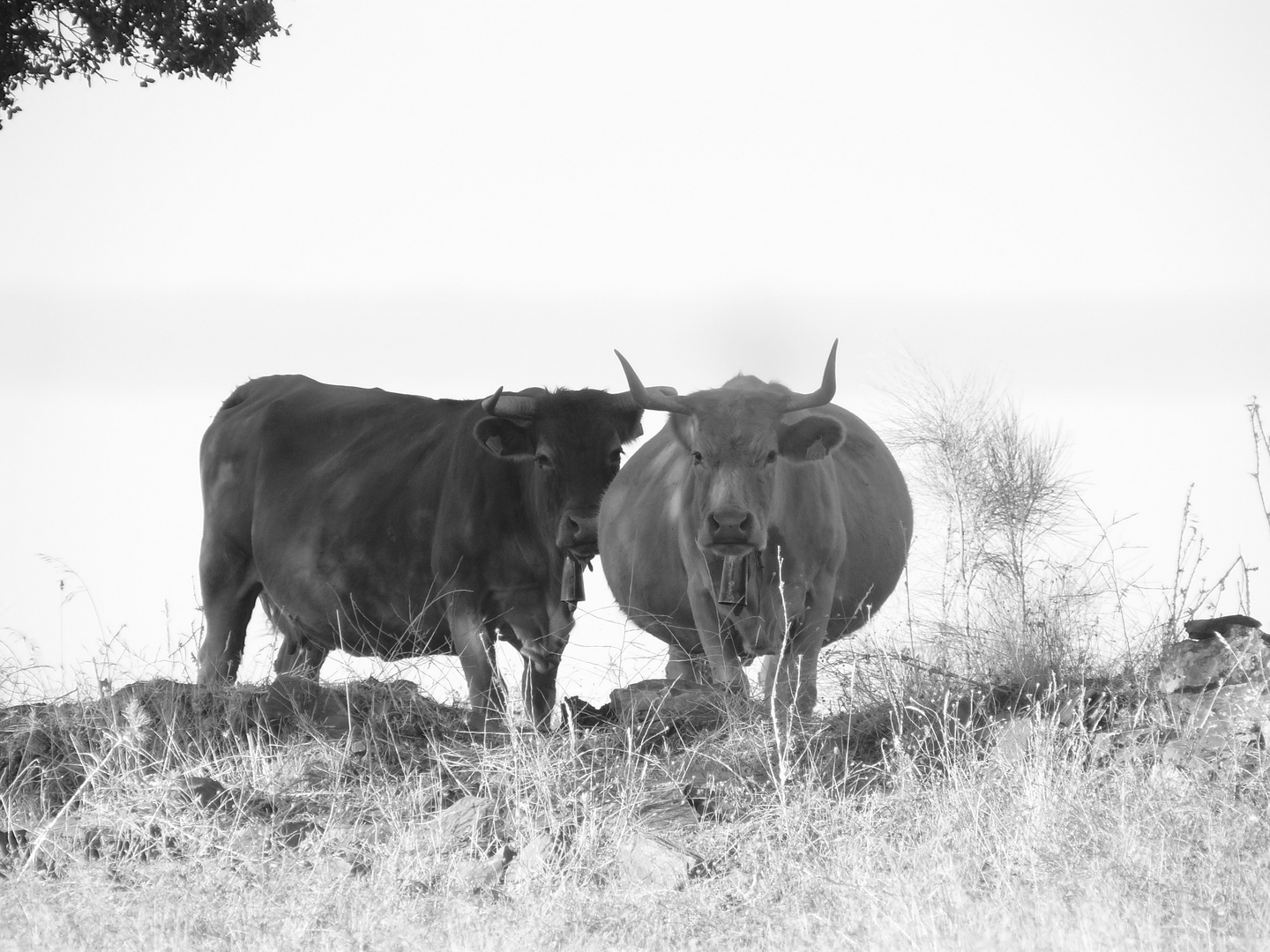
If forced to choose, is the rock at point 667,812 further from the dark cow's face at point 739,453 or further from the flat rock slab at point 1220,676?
the flat rock slab at point 1220,676

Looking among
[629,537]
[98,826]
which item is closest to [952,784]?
[98,826]

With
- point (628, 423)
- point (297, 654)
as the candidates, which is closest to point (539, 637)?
point (628, 423)

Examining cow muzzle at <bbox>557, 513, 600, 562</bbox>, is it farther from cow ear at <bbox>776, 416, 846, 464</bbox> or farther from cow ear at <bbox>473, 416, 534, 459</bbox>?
cow ear at <bbox>776, 416, 846, 464</bbox>

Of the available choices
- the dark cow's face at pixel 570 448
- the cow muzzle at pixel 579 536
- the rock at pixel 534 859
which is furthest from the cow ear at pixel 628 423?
the rock at pixel 534 859

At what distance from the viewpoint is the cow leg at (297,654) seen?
9375 mm

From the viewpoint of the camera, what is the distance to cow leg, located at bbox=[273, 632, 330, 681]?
30.8 feet

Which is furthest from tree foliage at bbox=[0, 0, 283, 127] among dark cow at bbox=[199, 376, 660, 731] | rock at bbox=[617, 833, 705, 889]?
rock at bbox=[617, 833, 705, 889]

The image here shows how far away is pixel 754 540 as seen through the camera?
23.1 ft

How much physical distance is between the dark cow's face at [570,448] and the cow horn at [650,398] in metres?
0.26

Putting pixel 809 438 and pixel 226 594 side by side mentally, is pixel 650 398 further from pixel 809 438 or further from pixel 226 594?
pixel 226 594

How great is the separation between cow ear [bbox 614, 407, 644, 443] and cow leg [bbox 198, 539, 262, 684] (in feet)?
9.05

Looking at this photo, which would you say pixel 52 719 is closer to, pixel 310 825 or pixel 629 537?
pixel 310 825

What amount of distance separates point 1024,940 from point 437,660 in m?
4.15

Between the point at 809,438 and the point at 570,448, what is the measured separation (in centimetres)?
124
